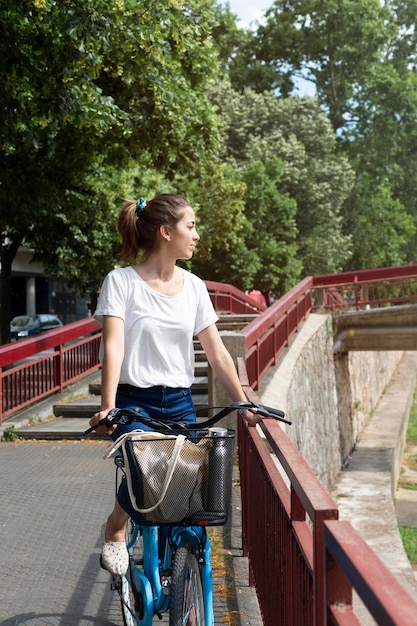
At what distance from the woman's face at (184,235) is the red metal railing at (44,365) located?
22.2 ft

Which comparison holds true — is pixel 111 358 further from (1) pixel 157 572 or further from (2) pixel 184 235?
(1) pixel 157 572

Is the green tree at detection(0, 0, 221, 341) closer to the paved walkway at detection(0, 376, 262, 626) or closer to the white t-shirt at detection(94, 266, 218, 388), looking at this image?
the paved walkway at detection(0, 376, 262, 626)

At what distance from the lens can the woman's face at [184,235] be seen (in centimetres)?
335

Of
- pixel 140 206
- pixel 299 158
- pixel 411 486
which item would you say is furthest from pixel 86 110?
pixel 299 158

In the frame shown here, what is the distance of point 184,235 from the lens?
3354mm

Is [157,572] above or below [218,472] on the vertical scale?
below

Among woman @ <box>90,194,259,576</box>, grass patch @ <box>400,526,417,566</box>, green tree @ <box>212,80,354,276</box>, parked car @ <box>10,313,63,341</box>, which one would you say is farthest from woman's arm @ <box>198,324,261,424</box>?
green tree @ <box>212,80,354,276</box>

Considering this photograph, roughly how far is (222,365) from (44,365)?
7.87 meters

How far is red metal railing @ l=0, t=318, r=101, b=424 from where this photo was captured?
395 inches

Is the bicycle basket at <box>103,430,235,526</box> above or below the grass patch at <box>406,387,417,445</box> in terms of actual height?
above

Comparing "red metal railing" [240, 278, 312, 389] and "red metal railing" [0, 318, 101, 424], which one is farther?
"red metal railing" [0, 318, 101, 424]

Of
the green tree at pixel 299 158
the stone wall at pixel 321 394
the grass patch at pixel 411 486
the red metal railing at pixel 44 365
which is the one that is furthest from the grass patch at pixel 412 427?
the red metal railing at pixel 44 365

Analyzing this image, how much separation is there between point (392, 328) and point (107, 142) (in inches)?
363

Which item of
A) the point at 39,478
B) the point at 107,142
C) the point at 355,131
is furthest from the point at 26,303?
the point at 39,478
